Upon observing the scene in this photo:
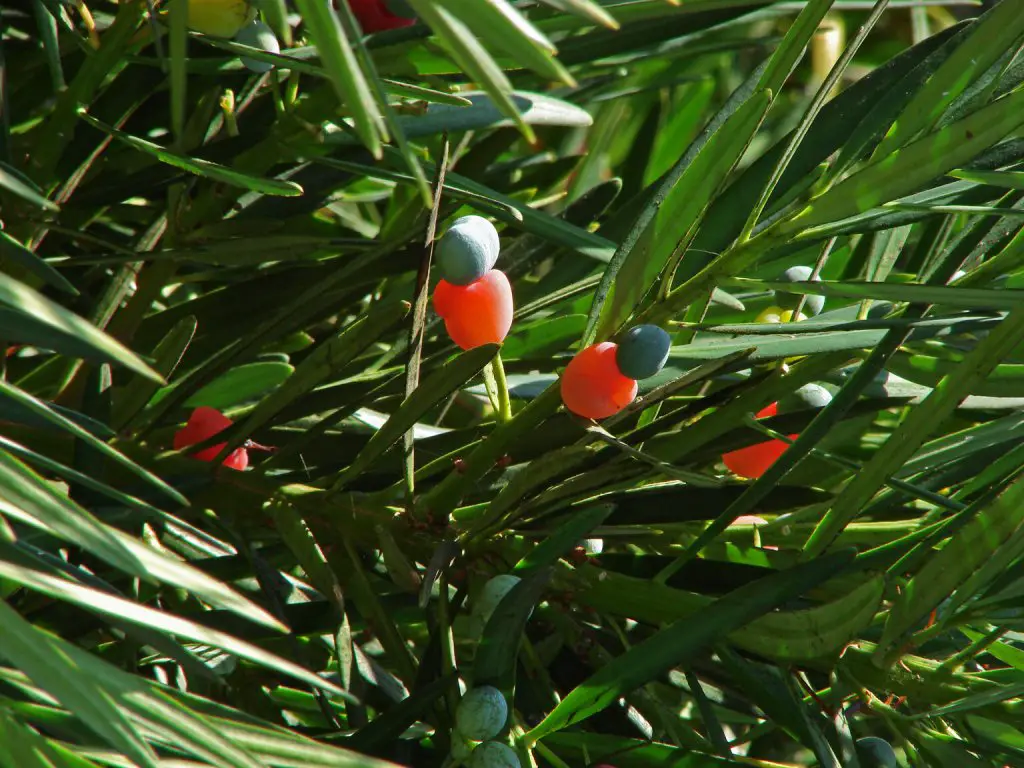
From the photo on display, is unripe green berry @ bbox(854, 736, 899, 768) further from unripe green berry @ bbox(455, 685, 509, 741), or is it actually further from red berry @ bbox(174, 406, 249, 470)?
red berry @ bbox(174, 406, 249, 470)

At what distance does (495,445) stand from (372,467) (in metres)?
0.09

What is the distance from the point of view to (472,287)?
43 centimetres

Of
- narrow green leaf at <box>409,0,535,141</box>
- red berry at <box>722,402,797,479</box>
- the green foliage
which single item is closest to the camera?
narrow green leaf at <box>409,0,535,141</box>

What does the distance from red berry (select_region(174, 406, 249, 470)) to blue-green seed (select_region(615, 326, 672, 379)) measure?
0.70 feet

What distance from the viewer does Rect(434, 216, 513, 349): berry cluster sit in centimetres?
42

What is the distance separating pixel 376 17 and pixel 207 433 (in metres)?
0.22

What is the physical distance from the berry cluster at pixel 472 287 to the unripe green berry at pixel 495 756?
0.15 metres

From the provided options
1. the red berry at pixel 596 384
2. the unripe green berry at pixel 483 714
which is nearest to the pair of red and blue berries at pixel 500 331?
the red berry at pixel 596 384

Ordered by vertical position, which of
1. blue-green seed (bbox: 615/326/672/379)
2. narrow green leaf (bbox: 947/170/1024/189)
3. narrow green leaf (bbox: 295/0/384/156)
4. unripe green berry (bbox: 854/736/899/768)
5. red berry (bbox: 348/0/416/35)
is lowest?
unripe green berry (bbox: 854/736/899/768)

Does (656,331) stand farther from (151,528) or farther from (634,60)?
(634,60)

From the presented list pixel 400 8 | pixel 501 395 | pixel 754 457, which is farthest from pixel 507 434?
pixel 400 8

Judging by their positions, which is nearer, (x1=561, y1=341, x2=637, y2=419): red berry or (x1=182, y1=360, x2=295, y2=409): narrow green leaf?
(x1=561, y1=341, x2=637, y2=419): red berry

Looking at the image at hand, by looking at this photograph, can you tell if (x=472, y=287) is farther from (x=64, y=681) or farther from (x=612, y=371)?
(x=64, y=681)

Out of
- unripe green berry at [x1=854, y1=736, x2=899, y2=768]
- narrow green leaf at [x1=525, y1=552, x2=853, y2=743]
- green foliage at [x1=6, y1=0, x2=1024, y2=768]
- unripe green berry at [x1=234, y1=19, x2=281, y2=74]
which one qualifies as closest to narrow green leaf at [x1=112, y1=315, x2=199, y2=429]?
green foliage at [x1=6, y1=0, x2=1024, y2=768]
